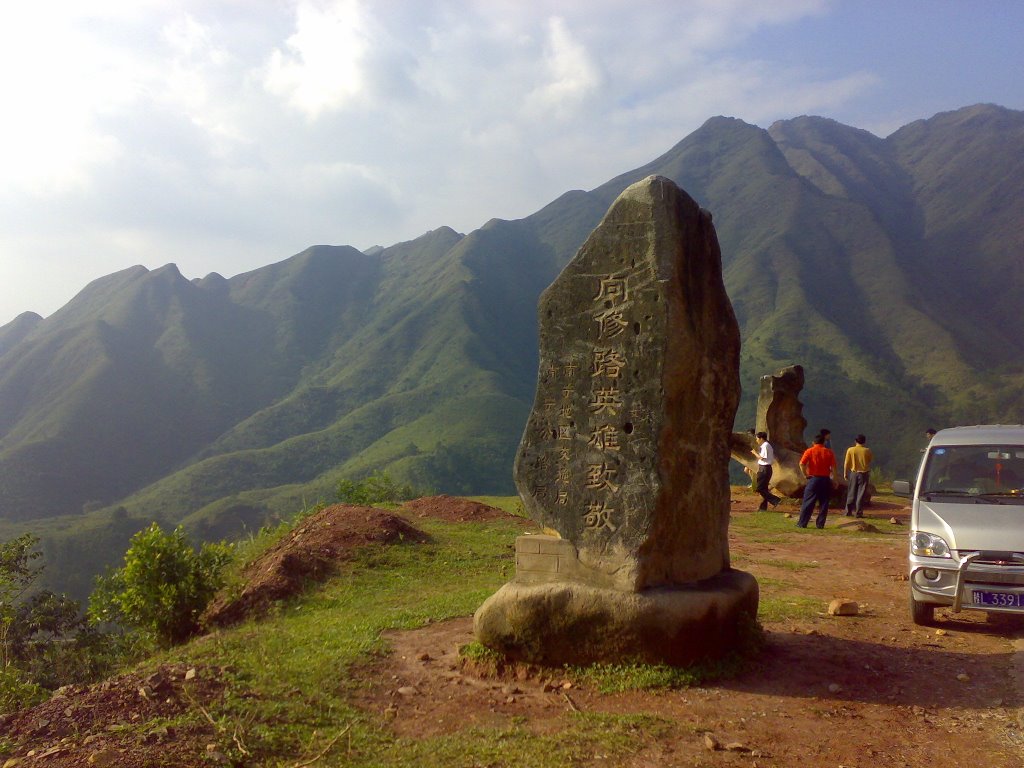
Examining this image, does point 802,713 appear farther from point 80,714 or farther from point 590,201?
point 590,201

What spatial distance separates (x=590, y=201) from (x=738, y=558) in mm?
110639

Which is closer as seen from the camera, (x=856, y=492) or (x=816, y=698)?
(x=816, y=698)

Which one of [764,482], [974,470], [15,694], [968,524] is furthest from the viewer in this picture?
[764,482]

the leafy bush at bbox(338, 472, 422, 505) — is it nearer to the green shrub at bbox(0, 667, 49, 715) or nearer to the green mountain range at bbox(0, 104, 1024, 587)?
the green shrub at bbox(0, 667, 49, 715)

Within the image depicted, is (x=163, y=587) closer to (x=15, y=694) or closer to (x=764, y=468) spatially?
(x=15, y=694)

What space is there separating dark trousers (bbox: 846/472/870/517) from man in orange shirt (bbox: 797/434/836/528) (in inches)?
89.5

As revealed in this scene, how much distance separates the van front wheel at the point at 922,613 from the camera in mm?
8086

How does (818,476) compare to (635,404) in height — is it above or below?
below

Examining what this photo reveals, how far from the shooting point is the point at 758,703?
19.6 feet

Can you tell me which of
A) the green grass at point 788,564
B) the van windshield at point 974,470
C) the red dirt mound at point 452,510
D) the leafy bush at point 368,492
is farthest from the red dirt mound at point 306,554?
the van windshield at point 974,470

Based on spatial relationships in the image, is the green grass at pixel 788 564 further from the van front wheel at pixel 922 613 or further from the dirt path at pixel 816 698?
the van front wheel at pixel 922 613

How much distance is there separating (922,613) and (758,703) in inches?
126

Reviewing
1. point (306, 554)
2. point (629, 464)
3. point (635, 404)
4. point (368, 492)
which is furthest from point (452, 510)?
point (635, 404)

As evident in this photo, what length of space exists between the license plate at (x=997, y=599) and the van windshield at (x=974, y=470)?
1209mm
